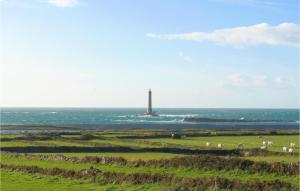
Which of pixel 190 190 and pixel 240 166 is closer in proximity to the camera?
pixel 190 190

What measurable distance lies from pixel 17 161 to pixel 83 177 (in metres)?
11.6

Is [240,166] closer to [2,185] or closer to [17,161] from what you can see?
[2,185]

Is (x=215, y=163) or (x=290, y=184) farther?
(x=215, y=163)

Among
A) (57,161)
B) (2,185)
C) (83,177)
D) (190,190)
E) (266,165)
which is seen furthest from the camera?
(57,161)

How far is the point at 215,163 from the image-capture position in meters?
30.7

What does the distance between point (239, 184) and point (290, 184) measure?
2.46m

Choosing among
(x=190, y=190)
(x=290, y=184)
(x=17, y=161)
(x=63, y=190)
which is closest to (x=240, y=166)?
(x=290, y=184)

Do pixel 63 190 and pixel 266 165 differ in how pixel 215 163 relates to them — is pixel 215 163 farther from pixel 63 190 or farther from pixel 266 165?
pixel 63 190

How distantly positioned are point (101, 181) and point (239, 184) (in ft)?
23.0

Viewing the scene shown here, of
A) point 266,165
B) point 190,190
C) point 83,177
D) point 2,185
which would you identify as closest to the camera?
point 190,190

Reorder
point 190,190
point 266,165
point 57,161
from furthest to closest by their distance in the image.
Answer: point 57,161
point 266,165
point 190,190

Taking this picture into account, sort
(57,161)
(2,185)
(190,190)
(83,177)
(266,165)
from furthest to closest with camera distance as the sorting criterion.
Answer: (57,161)
(266,165)
(83,177)
(2,185)
(190,190)

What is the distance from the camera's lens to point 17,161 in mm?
37500

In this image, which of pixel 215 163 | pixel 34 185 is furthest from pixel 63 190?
pixel 215 163
